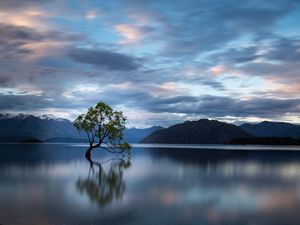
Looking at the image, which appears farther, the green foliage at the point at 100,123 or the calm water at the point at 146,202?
the green foliage at the point at 100,123

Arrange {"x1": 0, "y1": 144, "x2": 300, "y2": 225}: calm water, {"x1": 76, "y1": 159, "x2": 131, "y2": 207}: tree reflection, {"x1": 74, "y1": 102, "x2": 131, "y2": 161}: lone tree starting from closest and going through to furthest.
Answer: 1. {"x1": 0, "y1": 144, "x2": 300, "y2": 225}: calm water
2. {"x1": 76, "y1": 159, "x2": 131, "y2": 207}: tree reflection
3. {"x1": 74, "y1": 102, "x2": 131, "y2": 161}: lone tree

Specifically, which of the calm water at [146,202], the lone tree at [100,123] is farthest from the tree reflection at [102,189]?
the lone tree at [100,123]

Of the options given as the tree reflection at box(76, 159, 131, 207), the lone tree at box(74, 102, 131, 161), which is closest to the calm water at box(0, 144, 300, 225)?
the tree reflection at box(76, 159, 131, 207)

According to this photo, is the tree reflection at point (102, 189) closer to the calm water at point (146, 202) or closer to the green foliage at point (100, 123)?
the calm water at point (146, 202)

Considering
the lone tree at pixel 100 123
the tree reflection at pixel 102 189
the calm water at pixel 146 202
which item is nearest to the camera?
the calm water at pixel 146 202

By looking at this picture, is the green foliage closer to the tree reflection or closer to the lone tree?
the lone tree

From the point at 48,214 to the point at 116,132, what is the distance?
202ft

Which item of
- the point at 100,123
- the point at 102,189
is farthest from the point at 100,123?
the point at 102,189

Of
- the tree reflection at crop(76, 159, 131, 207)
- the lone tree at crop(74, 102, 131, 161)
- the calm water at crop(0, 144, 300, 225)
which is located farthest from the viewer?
the lone tree at crop(74, 102, 131, 161)

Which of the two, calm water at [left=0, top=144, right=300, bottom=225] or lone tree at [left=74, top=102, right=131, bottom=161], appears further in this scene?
lone tree at [left=74, top=102, right=131, bottom=161]

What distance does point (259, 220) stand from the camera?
22.1m

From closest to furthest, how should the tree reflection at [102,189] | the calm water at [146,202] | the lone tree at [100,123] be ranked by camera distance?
the calm water at [146,202] < the tree reflection at [102,189] < the lone tree at [100,123]

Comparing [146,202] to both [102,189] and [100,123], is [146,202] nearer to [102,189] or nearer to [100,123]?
[102,189]

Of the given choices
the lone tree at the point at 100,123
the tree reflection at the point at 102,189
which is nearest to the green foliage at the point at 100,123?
the lone tree at the point at 100,123
